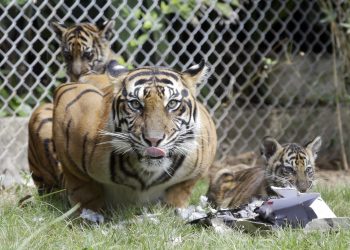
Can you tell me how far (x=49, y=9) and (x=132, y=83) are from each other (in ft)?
8.74

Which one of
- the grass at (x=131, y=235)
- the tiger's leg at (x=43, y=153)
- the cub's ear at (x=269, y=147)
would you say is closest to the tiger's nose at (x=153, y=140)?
the grass at (x=131, y=235)

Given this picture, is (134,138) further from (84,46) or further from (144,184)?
(84,46)

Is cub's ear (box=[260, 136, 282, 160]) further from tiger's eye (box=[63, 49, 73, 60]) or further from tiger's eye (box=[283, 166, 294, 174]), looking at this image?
tiger's eye (box=[63, 49, 73, 60])

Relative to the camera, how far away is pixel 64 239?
4.92m

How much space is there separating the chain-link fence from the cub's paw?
233cm

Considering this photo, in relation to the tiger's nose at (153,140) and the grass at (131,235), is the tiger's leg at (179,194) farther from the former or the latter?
the tiger's nose at (153,140)

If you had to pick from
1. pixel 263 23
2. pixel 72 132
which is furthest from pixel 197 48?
pixel 72 132

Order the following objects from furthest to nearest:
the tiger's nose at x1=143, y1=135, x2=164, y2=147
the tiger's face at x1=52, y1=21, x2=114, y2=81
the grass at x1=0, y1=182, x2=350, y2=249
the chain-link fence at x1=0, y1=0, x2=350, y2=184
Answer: the chain-link fence at x1=0, y1=0, x2=350, y2=184 < the tiger's face at x1=52, y1=21, x2=114, y2=81 < the tiger's nose at x1=143, y1=135, x2=164, y2=147 < the grass at x1=0, y1=182, x2=350, y2=249

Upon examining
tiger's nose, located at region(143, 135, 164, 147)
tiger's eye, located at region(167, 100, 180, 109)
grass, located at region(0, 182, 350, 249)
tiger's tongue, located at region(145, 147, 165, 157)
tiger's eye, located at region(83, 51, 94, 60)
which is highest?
tiger's eye, located at region(167, 100, 180, 109)

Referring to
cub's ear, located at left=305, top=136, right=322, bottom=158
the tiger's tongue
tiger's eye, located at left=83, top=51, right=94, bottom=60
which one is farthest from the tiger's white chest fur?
tiger's eye, located at left=83, top=51, right=94, bottom=60

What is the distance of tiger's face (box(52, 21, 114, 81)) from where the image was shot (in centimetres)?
736

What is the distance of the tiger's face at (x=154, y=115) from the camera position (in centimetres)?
519

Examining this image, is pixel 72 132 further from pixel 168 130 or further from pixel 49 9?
pixel 49 9

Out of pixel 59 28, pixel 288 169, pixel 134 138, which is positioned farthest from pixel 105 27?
pixel 134 138
